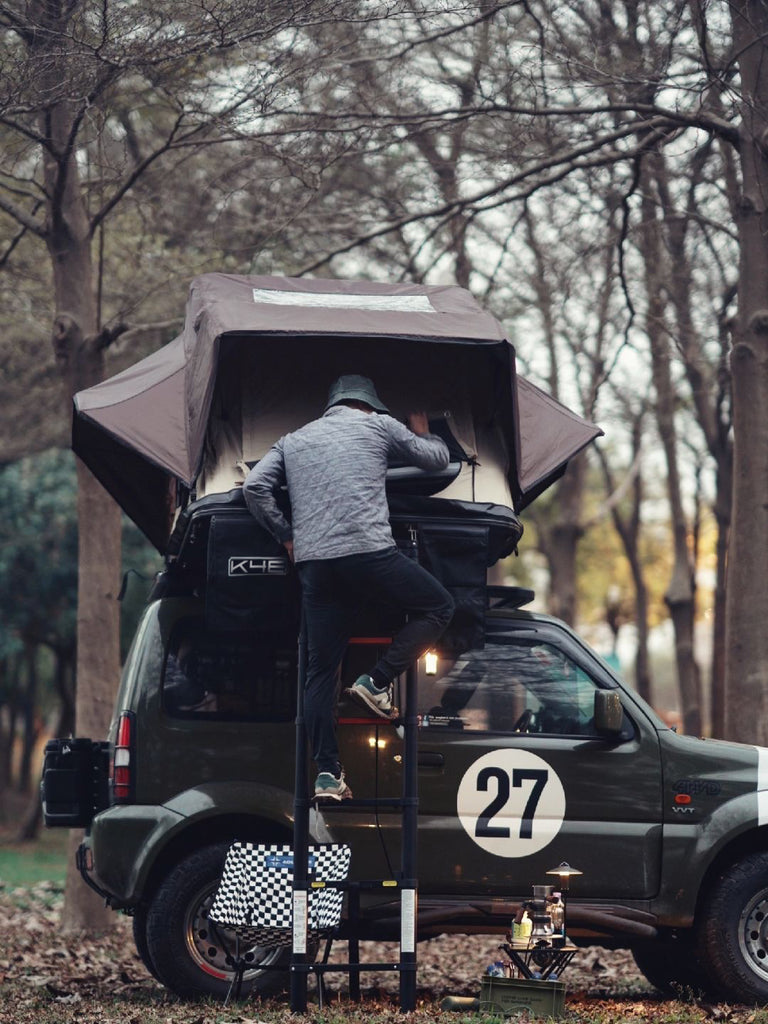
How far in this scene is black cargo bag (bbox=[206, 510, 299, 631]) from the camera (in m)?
7.20

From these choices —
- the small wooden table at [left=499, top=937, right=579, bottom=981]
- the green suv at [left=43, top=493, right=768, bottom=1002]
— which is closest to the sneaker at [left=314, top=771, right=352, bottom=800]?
the green suv at [left=43, top=493, right=768, bottom=1002]

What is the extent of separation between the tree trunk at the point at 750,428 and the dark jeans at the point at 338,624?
14.0 feet

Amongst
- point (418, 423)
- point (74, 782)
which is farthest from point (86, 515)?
point (418, 423)

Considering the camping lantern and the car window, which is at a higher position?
the car window

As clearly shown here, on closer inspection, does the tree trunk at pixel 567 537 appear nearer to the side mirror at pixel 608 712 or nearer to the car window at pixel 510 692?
the car window at pixel 510 692

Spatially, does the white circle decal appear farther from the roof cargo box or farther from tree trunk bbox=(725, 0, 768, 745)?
tree trunk bbox=(725, 0, 768, 745)

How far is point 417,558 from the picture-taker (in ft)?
23.9

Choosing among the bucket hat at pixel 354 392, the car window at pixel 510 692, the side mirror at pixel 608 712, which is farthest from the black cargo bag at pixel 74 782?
the side mirror at pixel 608 712

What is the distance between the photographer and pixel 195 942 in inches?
303

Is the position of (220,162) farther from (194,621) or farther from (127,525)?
(127,525)

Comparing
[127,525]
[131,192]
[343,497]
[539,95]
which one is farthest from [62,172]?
[127,525]

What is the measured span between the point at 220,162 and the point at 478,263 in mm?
4673

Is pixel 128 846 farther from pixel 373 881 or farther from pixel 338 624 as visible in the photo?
pixel 338 624

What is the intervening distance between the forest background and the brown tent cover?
2210mm
